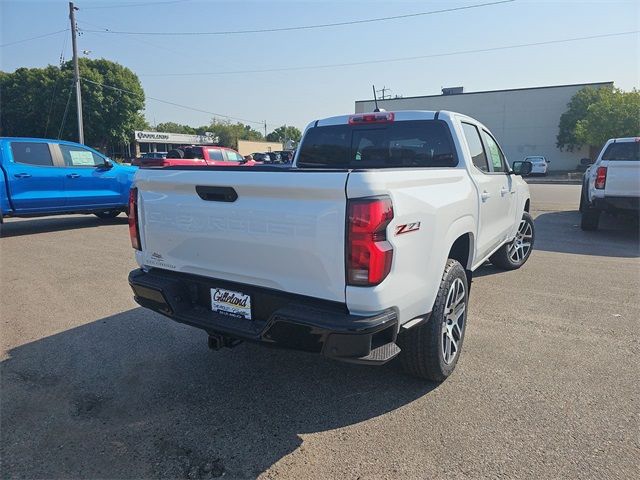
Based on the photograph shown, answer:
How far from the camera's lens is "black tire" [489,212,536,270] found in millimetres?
6277

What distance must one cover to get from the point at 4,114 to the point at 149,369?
57.3 m

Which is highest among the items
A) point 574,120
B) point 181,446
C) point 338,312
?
point 574,120

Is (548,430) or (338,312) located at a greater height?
(338,312)

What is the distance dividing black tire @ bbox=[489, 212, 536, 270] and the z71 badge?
3987mm

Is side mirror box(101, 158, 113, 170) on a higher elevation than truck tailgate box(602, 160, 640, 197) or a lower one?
higher

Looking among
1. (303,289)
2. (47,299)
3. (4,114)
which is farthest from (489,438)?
(4,114)

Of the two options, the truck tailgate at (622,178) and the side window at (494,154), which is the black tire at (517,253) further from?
the truck tailgate at (622,178)

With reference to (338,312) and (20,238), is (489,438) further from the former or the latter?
(20,238)

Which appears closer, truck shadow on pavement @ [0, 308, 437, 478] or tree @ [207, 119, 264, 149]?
truck shadow on pavement @ [0, 308, 437, 478]

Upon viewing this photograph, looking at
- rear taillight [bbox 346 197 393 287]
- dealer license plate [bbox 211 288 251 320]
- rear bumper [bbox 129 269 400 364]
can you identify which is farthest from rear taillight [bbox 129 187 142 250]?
Answer: rear taillight [bbox 346 197 393 287]

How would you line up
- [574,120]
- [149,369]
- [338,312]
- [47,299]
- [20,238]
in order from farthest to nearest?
1. [574,120]
2. [20,238]
3. [47,299]
4. [149,369]
5. [338,312]

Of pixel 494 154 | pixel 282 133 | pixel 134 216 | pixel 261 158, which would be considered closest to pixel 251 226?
pixel 134 216

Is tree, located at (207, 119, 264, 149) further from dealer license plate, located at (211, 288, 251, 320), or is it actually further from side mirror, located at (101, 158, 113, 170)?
dealer license plate, located at (211, 288, 251, 320)

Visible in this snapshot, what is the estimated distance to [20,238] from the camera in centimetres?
877
